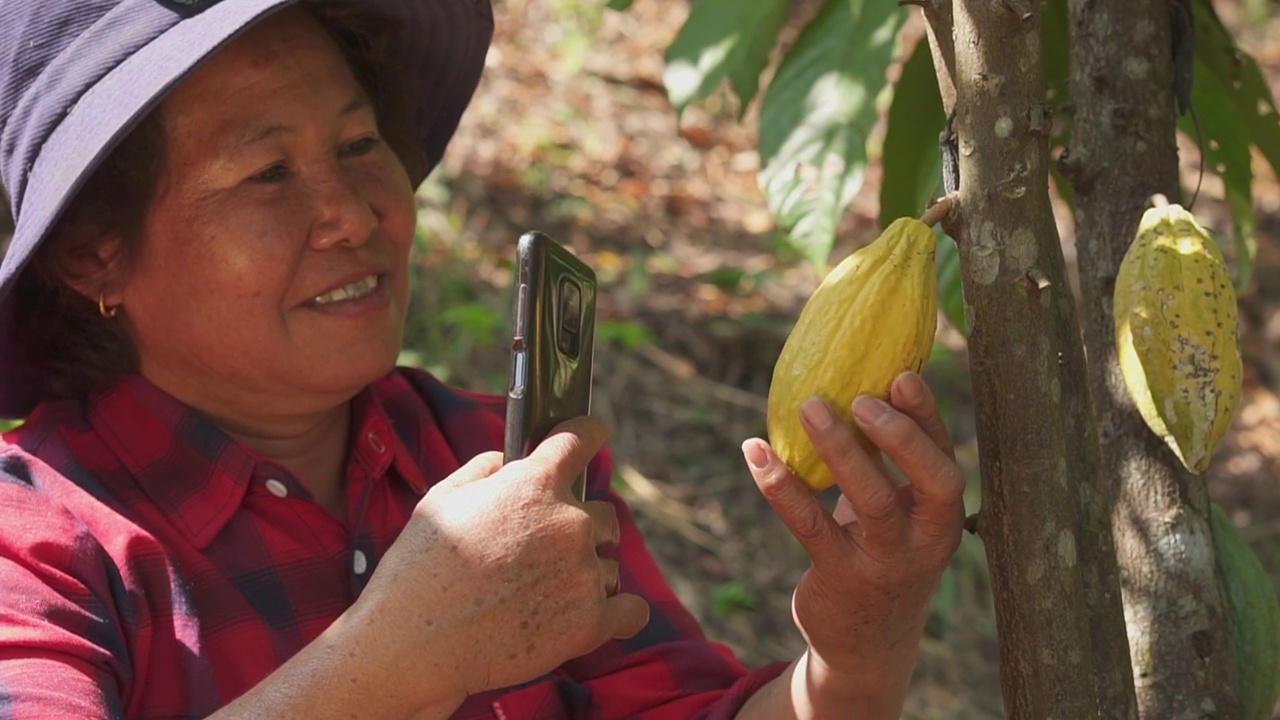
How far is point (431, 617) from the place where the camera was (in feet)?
4.04

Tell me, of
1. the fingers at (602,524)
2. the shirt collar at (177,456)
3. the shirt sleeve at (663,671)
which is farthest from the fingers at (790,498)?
the shirt collar at (177,456)

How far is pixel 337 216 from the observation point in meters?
1.58

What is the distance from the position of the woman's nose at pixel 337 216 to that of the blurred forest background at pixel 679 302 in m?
1.72

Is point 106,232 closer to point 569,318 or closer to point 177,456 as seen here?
point 177,456

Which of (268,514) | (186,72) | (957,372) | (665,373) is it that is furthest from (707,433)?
(186,72)

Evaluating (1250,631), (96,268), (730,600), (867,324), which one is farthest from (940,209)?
(730,600)

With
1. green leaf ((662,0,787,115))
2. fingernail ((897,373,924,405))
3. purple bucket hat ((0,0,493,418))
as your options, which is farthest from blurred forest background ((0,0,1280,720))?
fingernail ((897,373,924,405))

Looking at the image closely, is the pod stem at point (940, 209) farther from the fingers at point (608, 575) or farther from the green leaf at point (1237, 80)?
the green leaf at point (1237, 80)

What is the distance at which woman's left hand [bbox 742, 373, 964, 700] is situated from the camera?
1.11 m

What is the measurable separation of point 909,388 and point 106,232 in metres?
0.95

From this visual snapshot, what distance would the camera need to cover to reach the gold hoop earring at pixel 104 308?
1676mm

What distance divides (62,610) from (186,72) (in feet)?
1.76

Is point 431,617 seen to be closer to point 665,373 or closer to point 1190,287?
point 1190,287

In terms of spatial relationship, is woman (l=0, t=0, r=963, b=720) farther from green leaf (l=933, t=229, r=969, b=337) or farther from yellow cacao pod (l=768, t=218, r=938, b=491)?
green leaf (l=933, t=229, r=969, b=337)
